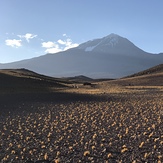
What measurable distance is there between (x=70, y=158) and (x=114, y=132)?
4270 millimetres

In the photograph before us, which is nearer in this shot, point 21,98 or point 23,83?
point 21,98

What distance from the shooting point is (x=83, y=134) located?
52.4 ft

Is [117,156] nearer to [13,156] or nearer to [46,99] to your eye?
[13,156]

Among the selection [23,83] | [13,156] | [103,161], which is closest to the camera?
[103,161]

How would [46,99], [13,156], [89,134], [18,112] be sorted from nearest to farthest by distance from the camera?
[13,156], [89,134], [18,112], [46,99]

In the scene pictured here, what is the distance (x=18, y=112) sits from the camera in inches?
941

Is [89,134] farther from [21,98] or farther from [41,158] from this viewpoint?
[21,98]

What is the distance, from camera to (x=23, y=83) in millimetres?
45188

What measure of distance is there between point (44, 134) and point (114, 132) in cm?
387

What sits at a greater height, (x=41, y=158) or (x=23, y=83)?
(x=23, y=83)

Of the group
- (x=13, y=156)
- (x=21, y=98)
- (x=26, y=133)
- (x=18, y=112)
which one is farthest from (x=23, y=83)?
(x=13, y=156)

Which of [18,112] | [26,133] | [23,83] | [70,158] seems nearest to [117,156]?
[70,158]

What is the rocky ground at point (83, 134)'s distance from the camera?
498 inches

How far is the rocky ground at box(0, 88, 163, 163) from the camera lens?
12641 millimetres
